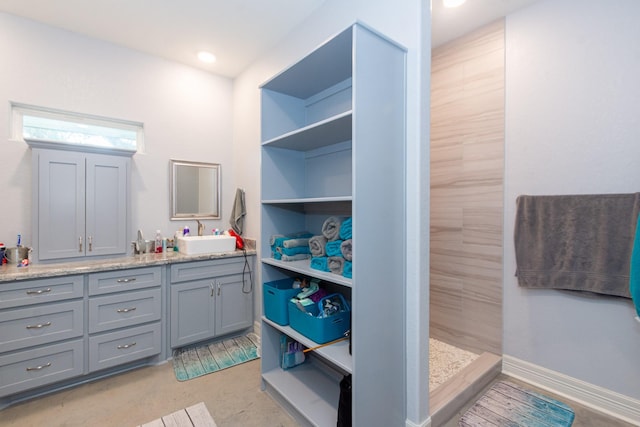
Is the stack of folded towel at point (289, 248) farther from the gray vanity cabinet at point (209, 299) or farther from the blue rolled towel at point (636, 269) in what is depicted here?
the blue rolled towel at point (636, 269)

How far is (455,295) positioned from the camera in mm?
2488

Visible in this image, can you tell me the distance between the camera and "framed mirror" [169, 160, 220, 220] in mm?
2930

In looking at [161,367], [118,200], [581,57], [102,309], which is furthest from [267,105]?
[161,367]

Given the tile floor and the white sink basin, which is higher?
the white sink basin

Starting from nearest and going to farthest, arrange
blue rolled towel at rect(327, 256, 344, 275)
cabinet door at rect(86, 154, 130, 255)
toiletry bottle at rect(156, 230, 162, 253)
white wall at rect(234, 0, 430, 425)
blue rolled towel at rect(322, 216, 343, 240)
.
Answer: white wall at rect(234, 0, 430, 425), blue rolled towel at rect(327, 256, 344, 275), blue rolled towel at rect(322, 216, 343, 240), cabinet door at rect(86, 154, 130, 255), toiletry bottle at rect(156, 230, 162, 253)

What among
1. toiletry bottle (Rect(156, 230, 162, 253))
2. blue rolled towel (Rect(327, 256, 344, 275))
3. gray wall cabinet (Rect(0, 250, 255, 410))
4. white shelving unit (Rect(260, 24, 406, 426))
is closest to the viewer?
white shelving unit (Rect(260, 24, 406, 426))

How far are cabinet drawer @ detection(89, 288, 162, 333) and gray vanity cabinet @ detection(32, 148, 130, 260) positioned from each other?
1.63ft

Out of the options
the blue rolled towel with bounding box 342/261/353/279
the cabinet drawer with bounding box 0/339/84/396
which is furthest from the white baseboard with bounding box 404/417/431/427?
the cabinet drawer with bounding box 0/339/84/396

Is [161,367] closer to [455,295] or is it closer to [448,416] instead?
[448,416]

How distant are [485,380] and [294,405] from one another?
1340 millimetres

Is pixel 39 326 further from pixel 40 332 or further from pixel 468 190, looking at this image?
pixel 468 190

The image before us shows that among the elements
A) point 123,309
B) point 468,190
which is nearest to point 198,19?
point 123,309

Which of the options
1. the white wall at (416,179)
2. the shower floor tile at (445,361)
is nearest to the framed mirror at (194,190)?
the white wall at (416,179)

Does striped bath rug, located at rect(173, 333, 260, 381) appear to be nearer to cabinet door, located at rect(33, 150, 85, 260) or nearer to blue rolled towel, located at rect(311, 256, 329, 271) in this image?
cabinet door, located at rect(33, 150, 85, 260)
